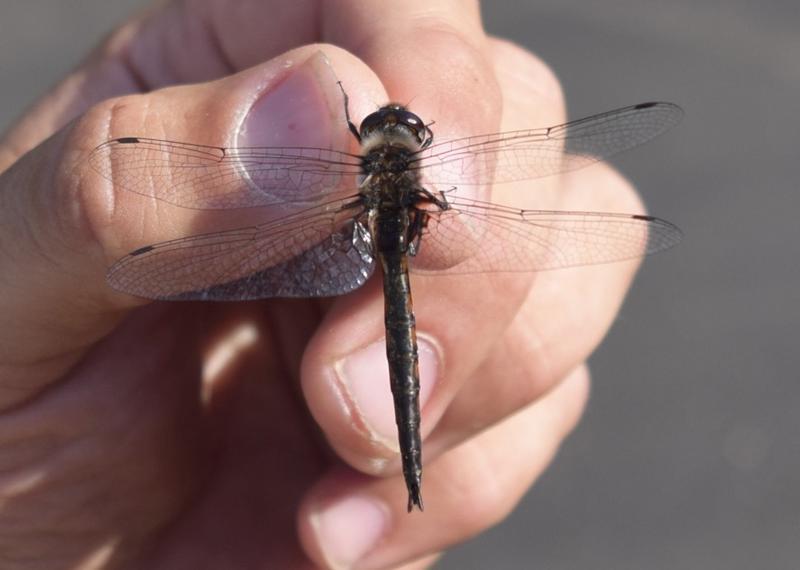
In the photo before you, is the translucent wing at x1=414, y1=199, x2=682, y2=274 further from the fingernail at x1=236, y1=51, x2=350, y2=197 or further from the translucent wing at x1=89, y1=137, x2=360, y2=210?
the fingernail at x1=236, y1=51, x2=350, y2=197

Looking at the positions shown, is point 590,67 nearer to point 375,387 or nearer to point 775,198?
point 775,198

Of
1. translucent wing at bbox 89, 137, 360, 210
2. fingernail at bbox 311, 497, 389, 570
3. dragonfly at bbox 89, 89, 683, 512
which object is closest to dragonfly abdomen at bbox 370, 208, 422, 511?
dragonfly at bbox 89, 89, 683, 512

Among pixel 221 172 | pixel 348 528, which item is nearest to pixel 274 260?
pixel 221 172

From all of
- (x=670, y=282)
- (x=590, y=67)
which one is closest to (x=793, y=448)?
(x=670, y=282)

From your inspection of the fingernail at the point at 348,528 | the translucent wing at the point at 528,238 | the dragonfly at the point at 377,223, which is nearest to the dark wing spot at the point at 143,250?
the dragonfly at the point at 377,223

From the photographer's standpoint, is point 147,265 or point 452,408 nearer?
point 147,265

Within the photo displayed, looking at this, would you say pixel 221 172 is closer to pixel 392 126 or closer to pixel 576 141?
pixel 392 126
